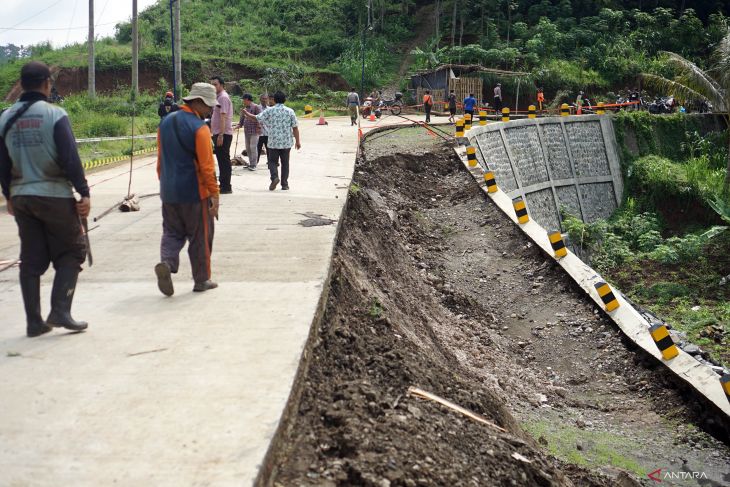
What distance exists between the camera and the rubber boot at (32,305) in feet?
18.4

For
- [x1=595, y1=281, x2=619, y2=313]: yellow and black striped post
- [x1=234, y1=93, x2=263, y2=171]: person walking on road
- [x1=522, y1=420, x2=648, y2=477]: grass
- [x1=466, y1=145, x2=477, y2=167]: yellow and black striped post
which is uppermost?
[x1=234, y1=93, x2=263, y2=171]: person walking on road

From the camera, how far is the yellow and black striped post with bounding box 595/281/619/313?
35.7ft

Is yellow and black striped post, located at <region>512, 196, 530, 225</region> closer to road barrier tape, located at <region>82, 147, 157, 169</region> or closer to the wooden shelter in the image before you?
road barrier tape, located at <region>82, 147, 157, 169</region>

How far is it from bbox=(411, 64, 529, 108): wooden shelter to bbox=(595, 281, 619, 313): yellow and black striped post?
26565 mm

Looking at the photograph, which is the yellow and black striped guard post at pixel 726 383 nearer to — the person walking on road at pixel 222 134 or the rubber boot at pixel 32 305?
the rubber boot at pixel 32 305

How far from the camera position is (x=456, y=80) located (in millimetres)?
36656

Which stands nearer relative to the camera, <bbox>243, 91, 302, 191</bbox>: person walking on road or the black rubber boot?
the black rubber boot

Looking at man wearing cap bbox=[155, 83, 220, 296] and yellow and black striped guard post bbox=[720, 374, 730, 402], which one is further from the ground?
man wearing cap bbox=[155, 83, 220, 296]

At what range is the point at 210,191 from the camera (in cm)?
659

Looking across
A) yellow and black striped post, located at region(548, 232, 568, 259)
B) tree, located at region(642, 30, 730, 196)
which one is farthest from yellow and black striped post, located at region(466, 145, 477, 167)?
tree, located at region(642, 30, 730, 196)

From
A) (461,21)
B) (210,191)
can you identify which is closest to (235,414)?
(210,191)

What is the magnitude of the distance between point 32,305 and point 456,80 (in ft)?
107

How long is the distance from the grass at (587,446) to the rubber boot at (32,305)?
4548 mm

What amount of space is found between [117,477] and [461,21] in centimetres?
4969
